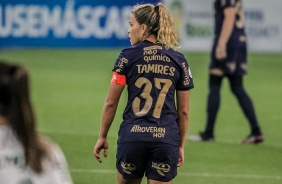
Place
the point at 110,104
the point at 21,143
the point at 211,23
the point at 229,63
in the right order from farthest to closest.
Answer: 1. the point at 211,23
2. the point at 229,63
3. the point at 110,104
4. the point at 21,143

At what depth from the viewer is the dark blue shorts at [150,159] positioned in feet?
22.1

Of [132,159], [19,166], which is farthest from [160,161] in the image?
[19,166]

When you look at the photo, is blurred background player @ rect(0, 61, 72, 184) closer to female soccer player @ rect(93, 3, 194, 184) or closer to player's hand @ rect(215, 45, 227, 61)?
→ female soccer player @ rect(93, 3, 194, 184)

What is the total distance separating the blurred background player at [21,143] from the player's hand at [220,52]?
7942 millimetres

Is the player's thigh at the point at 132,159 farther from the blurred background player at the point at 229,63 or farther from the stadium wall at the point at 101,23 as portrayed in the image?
the stadium wall at the point at 101,23

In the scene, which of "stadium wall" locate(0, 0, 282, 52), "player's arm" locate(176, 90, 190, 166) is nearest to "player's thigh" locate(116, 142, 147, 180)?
"player's arm" locate(176, 90, 190, 166)

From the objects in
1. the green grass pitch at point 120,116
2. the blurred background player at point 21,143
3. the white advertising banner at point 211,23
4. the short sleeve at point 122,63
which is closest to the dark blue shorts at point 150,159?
the short sleeve at point 122,63

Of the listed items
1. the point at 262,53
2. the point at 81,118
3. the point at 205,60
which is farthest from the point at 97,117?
the point at 262,53

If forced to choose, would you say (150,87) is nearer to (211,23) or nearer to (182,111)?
(182,111)

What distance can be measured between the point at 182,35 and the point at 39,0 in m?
3.63

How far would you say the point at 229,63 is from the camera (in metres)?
12.3

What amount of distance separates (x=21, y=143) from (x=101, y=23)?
69.5ft

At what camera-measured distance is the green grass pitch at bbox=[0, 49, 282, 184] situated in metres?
10.5

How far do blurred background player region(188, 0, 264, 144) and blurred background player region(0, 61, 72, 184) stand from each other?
7.97 m
